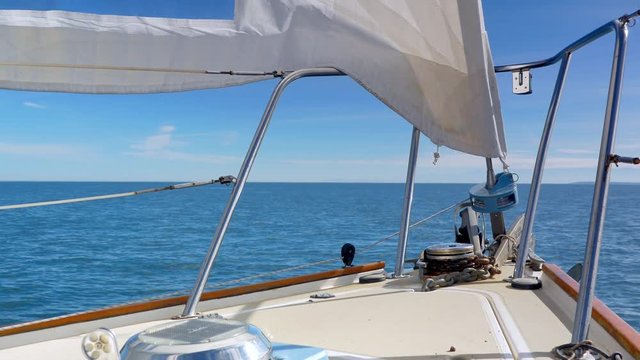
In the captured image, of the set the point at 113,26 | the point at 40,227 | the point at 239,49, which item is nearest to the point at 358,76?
the point at 239,49

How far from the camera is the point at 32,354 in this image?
7.02ft

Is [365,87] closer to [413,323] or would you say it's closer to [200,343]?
[413,323]

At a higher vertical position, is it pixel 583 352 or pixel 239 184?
pixel 239 184

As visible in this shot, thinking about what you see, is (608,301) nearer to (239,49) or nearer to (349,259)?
(349,259)

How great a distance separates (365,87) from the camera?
2.34 meters

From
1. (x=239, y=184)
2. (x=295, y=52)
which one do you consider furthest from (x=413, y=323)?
(x=295, y=52)

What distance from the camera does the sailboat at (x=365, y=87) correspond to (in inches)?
71.5

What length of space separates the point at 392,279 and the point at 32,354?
200 centimetres

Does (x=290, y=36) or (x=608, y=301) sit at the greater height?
(x=290, y=36)

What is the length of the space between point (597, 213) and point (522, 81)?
172cm

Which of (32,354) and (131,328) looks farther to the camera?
(131,328)

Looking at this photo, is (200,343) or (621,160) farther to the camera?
(621,160)

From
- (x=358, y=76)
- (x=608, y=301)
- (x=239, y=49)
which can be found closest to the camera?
(x=239, y=49)

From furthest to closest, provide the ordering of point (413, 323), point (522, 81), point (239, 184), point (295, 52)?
point (522, 81) → point (413, 323) → point (239, 184) → point (295, 52)
